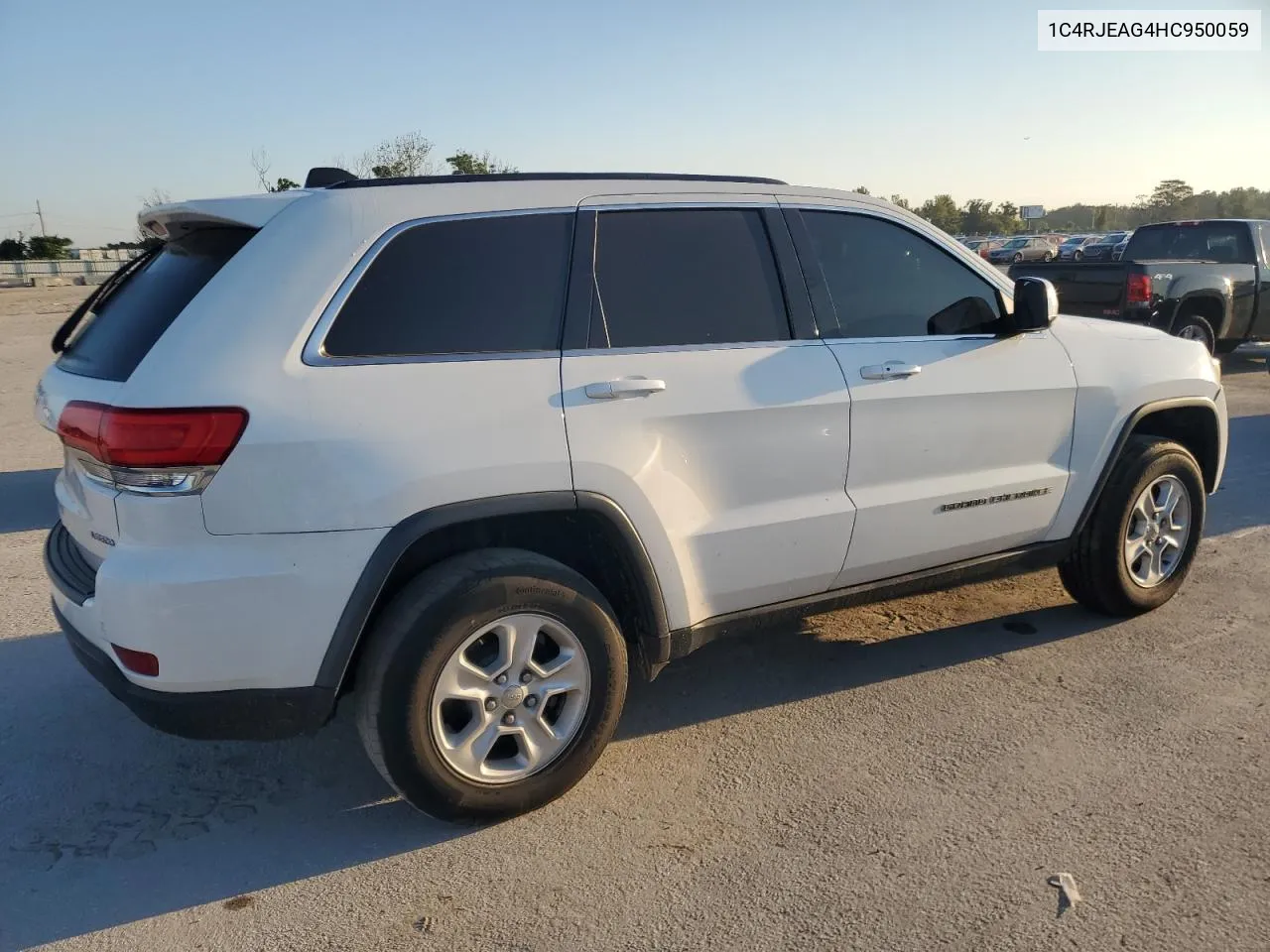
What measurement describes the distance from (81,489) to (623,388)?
161cm

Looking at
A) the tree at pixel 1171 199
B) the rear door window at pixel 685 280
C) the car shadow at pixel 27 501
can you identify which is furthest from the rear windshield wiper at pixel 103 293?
the tree at pixel 1171 199

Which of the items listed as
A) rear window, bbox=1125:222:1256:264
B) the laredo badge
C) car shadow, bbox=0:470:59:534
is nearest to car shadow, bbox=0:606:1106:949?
the laredo badge

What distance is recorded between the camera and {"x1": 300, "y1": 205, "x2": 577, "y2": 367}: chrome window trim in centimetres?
275

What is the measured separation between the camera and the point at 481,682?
3.01 meters

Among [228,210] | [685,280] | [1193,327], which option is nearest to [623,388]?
[685,280]

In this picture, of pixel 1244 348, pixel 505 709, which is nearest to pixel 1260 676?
pixel 505 709

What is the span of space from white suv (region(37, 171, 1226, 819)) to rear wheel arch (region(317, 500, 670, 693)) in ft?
0.04

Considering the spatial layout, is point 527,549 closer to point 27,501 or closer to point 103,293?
point 103,293

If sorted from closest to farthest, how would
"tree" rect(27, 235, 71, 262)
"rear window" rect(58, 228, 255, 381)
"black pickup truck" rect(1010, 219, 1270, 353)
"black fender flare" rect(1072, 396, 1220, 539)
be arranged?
"rear window" rect(58, 228, 255, 381) → "black fender flare" rect(1072, 396, 1220, 539) → "black pickup truck" rect(1010, 219, 1270, 353) → "tree" rect(27, 235, 71, 262)

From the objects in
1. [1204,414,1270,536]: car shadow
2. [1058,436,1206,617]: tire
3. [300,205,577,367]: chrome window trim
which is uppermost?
[300,205,577,367]: chrome window trim

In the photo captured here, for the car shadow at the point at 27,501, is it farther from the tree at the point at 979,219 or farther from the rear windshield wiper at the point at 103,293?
the tree at the point at 979,219

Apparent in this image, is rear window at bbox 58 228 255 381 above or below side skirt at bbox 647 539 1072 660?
above

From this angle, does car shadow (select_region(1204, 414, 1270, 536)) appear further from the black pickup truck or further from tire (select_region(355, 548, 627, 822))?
tire (select_region(355, 548, 627, 822))

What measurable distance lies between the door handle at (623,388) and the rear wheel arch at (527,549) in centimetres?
31
